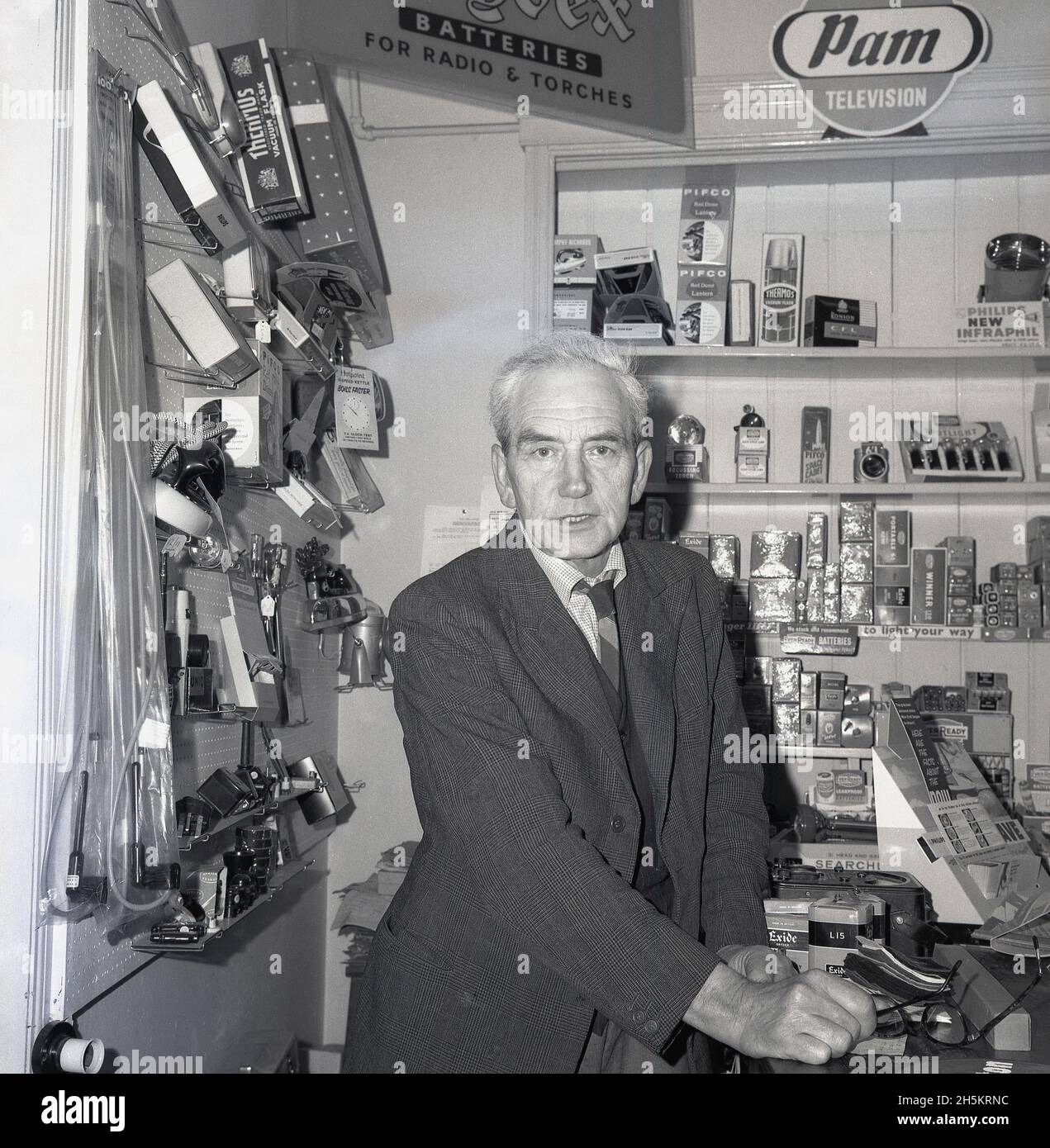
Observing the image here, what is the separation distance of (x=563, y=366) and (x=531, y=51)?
191 cm

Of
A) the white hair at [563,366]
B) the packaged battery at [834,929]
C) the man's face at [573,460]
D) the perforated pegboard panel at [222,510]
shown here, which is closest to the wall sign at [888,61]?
the perforated pegboard panel at [222,510]

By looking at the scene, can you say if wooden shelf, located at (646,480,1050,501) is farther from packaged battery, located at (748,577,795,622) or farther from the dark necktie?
the dark necktie

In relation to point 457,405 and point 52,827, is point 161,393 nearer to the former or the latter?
point 52,827

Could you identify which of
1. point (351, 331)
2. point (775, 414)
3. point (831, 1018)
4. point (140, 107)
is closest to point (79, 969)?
point (831, 1018)

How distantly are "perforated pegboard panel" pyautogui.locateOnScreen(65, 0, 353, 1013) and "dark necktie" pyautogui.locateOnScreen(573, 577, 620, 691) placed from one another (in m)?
0.77

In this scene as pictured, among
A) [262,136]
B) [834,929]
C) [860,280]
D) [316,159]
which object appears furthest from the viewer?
[860,280]

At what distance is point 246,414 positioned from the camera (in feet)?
6.76

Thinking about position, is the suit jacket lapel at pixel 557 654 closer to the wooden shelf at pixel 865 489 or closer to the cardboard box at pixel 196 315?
the cardboard box at pixel 196 315

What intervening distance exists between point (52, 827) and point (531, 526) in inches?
31.5

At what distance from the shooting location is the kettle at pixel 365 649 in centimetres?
305

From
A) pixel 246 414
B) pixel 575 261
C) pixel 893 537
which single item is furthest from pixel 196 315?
pixel 893 537

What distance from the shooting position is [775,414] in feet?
10.7

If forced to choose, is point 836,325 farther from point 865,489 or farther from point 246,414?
point 246,414

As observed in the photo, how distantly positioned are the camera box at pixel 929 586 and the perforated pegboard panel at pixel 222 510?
69.5 inches
